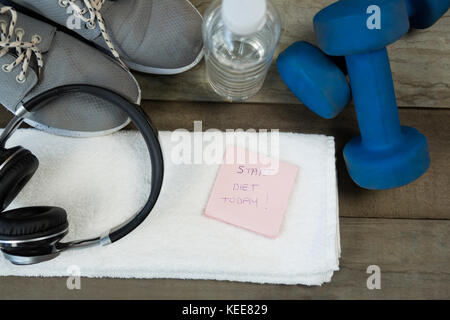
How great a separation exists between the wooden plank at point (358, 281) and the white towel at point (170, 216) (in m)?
A: 0.02

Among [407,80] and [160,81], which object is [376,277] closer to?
[407,80]

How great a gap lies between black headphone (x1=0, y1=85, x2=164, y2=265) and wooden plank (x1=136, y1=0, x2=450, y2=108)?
0.14 meters

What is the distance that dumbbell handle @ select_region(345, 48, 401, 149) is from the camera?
0.56m

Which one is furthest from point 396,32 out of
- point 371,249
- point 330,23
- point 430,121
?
point 371,249

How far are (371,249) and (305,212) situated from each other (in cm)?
12

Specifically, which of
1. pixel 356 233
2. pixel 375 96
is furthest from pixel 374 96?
pixel 356 233

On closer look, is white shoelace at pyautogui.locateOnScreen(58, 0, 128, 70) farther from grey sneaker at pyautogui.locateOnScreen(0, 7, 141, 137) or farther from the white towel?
the white towel

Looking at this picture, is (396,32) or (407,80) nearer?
(396,32)

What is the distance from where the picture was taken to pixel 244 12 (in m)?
0.48

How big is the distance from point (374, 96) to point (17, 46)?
48cm

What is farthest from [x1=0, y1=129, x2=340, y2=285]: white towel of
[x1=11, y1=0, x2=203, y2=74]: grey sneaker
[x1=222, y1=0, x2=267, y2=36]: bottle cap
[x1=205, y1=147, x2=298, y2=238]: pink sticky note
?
[x1=222, y1=0, x2=267, y2=36]: bottle cap

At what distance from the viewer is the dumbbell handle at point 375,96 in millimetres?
564

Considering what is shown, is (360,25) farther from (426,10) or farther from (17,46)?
(17,46)

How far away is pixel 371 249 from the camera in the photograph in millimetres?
667
